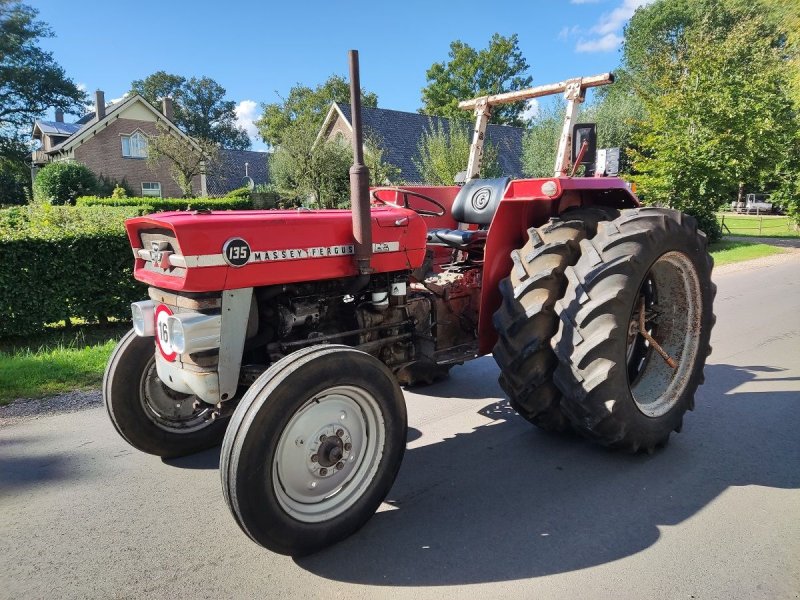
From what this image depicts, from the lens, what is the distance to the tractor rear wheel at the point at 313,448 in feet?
7.16

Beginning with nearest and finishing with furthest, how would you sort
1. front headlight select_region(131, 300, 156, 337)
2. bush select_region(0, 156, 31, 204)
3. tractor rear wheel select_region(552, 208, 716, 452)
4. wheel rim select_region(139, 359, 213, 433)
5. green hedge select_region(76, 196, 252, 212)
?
front headlight select_region(131, 300, 156, 337), tractor rear wheel select_region(552, 208, 716, 452), wheel rim select_region(139, 359, 213, 433), green hedge select_region(76, 196, 252, 212), bush select_region(0, 156, 31, 204)

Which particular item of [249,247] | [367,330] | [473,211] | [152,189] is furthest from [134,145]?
[249,247]

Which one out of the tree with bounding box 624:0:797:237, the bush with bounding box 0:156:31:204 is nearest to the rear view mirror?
the tree with bounding box 624:0:797:237

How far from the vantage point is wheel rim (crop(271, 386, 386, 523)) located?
2381 millimetres

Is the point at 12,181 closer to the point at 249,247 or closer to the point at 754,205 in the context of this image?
the point at 249,247

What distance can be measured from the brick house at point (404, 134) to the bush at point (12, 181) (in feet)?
92.8

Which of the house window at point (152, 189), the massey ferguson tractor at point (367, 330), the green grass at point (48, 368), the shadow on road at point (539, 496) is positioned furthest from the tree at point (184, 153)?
the shadow on road at point (539, 496)

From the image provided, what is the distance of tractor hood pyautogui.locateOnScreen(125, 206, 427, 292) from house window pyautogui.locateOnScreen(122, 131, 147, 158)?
115 ft

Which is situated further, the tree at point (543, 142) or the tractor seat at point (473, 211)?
the tree at point (543, 142)

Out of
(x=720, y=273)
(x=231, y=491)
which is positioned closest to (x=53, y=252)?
(x=231, y=491)

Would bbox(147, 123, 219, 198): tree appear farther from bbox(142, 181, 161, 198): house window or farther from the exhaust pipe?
the exhaust pipe

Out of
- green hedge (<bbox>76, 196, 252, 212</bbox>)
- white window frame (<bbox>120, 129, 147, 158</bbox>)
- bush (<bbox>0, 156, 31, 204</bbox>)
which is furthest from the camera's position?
bush (<bbox>0, 156, 31, 204</bbox>)

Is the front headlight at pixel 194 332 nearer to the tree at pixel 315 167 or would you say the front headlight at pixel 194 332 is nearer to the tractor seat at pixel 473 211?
the tractor seat at pixel 473 211

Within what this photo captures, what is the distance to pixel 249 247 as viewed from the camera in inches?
99.3
